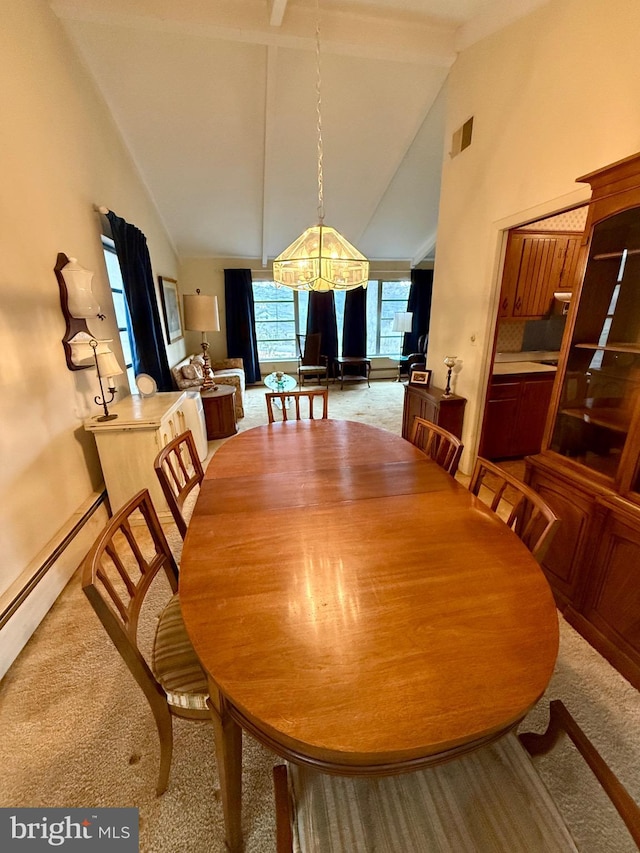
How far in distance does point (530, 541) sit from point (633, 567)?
1.68 feet

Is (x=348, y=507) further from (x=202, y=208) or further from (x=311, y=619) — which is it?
(x=202, y=208)

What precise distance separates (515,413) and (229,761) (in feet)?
10.9

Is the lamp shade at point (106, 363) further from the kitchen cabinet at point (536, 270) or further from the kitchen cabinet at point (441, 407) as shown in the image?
the kitchen cabinet at point (536, 270)

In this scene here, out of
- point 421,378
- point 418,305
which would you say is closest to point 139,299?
point 421,378

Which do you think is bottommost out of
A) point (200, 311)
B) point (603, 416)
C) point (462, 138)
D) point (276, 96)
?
point (603, 416)

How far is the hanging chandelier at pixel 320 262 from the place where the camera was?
5.85 feet

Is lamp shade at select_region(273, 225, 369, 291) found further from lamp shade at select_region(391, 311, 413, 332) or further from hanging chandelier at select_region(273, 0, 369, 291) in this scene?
lamp shade at select_region(391, 311, 413, 332)

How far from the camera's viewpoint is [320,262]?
1.76m

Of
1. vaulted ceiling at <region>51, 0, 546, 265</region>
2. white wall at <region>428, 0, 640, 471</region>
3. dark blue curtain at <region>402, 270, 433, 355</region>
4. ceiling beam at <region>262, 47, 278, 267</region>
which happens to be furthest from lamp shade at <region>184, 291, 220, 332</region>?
dark blue curtain at <region>402, 270, 433, 355</region>

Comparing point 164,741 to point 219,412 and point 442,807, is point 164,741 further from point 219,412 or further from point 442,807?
point 219,412

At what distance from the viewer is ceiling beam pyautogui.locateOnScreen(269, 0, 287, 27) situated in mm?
2152

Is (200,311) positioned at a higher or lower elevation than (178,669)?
higher

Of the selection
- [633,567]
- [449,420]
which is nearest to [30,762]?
[633,567]

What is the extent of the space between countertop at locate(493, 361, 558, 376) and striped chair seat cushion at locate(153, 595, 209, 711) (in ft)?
10.1
